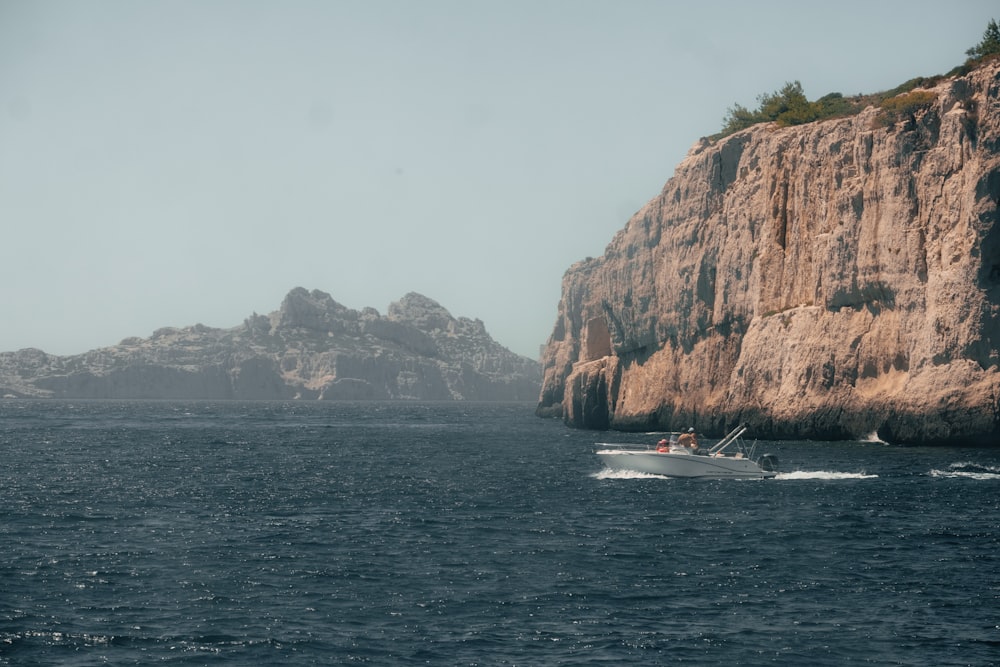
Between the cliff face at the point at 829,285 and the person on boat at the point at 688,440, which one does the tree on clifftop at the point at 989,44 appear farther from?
the person on boat at the point at 688,440

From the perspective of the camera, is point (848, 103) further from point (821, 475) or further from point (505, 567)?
point (505, 567)

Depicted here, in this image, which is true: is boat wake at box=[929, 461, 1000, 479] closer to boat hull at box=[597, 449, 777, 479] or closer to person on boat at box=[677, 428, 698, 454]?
boat hull at box=[597, 449, 777, 479]

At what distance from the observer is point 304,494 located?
48875 millimetres

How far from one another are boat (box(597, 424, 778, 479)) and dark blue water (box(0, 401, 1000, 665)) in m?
0.87

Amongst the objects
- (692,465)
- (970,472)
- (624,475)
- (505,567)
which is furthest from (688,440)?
(505,567)

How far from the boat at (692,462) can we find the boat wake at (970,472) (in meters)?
7.25

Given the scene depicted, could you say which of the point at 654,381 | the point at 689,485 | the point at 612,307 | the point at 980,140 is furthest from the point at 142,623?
the point at 612,307

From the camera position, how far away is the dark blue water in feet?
76.8

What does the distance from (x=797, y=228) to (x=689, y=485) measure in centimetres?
3304

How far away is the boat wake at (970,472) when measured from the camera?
166ft

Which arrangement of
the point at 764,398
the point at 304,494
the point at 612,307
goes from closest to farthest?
the point at 304,494 → the point at 764,398 → the point at 612,307

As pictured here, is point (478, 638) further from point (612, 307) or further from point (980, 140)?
point (612, 307)

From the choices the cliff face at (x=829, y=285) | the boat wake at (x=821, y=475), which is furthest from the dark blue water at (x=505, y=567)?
the cliff face at (x=829, y=285)

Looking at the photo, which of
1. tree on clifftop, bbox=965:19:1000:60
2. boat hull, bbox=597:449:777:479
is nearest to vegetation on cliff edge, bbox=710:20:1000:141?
tree on clifftop, bbox=965:19:1000:60
